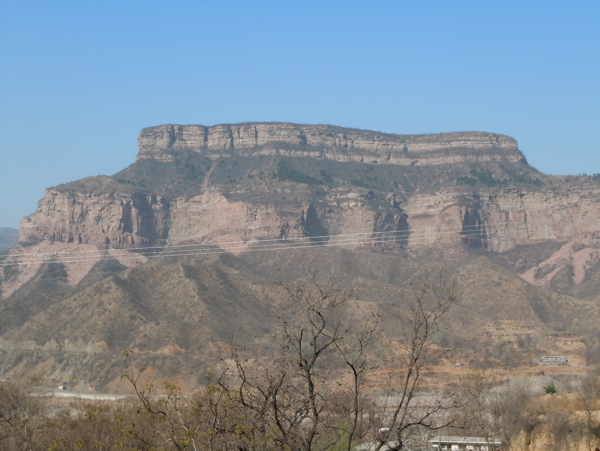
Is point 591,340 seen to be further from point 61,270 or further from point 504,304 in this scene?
point 61,270

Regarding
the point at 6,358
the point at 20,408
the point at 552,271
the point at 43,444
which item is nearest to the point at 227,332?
the point at 6,358

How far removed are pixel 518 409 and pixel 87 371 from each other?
69.3 metres

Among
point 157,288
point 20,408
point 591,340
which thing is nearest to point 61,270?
point 157,288

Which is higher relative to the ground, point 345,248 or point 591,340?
point 345,248

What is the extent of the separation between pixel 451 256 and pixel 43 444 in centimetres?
15180

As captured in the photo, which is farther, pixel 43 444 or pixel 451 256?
pixel 451 256

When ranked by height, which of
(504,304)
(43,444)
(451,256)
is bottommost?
(43,444)

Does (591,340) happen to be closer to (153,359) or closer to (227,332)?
(227,332)

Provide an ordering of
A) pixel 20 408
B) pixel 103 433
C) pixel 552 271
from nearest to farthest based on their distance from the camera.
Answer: pixel 103 433 < pixel 20 408 < pixel 552 271

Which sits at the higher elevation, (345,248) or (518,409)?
(345,248)

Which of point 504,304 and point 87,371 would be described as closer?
point 87,371

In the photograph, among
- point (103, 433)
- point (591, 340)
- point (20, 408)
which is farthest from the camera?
point (591, 340)

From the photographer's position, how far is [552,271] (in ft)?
641

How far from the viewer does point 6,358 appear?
383 feet
